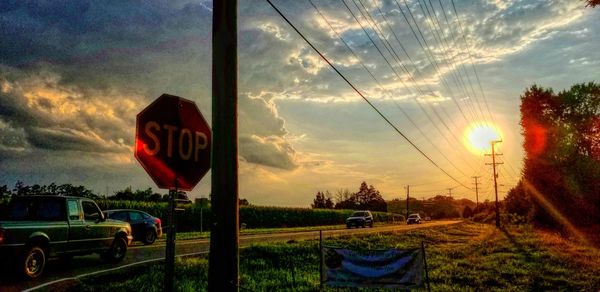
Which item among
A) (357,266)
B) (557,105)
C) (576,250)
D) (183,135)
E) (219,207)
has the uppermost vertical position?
(557,105)

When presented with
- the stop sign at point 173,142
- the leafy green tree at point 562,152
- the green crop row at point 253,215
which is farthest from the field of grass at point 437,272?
the leafy green tree at point 562,152

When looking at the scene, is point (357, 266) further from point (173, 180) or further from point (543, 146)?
point (543, 146)

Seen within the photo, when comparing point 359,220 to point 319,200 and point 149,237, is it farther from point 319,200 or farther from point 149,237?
point 319,200

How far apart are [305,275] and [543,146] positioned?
1497 inches

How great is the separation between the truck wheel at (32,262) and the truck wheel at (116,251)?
2.75 meters

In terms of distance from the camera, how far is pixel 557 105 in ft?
154

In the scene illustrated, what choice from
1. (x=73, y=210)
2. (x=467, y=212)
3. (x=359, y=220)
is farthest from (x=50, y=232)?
(x=467, y=212)

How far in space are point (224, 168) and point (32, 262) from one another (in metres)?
8.37

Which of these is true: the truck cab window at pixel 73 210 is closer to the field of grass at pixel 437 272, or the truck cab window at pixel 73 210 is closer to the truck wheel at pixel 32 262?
the truck wheel at pixel 32 262

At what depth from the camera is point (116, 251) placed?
1403cm

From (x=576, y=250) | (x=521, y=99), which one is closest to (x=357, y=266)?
(x=576, y=250)

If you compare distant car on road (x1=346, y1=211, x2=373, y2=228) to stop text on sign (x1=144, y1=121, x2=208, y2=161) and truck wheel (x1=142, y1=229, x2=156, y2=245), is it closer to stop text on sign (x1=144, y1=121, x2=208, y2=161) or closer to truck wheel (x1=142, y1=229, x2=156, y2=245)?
truck wheel (x1=142, y1=229, x2=156, y2=245)

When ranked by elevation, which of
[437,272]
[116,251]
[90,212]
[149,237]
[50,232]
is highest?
[90,212]

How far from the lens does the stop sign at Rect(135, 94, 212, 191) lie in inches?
161
